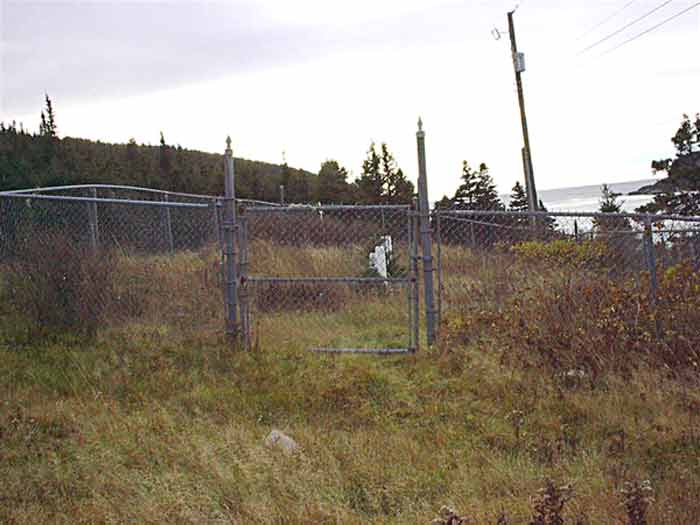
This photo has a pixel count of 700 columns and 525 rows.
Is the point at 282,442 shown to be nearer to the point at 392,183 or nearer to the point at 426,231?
the point at 426,231

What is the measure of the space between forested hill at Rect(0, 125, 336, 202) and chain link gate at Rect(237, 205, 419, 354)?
31.1 feet

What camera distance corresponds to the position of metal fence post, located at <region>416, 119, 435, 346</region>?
23.8 ft

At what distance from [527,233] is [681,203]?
1713 cm

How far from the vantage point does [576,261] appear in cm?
729

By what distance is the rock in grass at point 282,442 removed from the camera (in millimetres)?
4746

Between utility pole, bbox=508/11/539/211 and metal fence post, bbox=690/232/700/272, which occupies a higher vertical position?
utility pole, bbox=508/11/539/211

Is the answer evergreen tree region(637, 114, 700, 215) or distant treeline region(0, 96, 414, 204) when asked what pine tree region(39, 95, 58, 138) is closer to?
distant treeline region(0, 96, 414, 204)

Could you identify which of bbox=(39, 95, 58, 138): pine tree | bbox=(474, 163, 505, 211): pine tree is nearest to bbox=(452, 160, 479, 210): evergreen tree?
bbox=(474, 163, 505, 211): pine tree

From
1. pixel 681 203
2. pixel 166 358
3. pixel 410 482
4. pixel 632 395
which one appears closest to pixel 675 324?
pixel 632 395

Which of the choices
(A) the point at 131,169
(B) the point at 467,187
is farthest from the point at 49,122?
(B) the point at 467,187

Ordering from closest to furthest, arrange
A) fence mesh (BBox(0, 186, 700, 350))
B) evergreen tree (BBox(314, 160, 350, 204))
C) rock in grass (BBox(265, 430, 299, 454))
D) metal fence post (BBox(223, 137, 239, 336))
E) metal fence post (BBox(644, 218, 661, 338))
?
rock in grass (BBox(265, 430, 299, 454)) → metal fence post (BBox(644, 218, 661, 338)) → fence mesh (BBox(0, 186, 700, 350)) → metal fence post (BBox(223, 137, 239, 336)) → evergreen tree (BBox(314, 160, 350, 204))

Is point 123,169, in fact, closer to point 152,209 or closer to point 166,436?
point 152,209

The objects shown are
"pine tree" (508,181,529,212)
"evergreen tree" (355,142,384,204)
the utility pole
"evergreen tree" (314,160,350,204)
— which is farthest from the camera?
"pine tree" (508,181,529,212)

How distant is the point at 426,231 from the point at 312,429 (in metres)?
2.93
